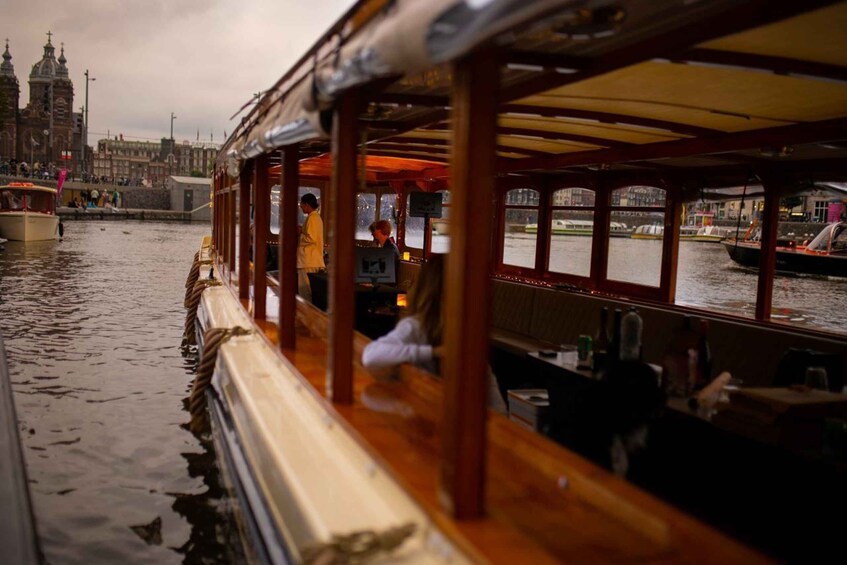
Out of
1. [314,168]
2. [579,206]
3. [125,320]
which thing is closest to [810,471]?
[579,206]

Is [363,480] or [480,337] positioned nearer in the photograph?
[480,337]

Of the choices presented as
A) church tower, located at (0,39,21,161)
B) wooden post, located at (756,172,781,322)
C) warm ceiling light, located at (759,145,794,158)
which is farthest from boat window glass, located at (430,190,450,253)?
church tower, located at (0,39,21,161)

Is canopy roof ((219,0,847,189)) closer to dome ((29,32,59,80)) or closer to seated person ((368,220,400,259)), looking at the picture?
seated person ((368,220,400,259))

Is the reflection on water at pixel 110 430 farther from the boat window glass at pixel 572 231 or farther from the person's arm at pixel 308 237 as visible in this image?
the boat window glass at pixel 572 231

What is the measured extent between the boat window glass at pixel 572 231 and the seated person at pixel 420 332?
592 cm

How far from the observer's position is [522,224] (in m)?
10.9

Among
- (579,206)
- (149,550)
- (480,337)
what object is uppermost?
(579,206)

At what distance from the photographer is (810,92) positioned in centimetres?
419

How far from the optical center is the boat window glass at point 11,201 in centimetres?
3403

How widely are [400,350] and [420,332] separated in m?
0.14

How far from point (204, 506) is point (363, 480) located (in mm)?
3510

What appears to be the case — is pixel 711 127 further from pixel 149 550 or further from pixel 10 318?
pixel 10 318

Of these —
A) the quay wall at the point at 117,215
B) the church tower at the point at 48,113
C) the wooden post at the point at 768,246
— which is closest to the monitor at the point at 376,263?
the wooden post at the point at 768,246

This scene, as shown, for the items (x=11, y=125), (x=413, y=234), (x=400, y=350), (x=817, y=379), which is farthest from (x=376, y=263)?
(x=11, y=125)
